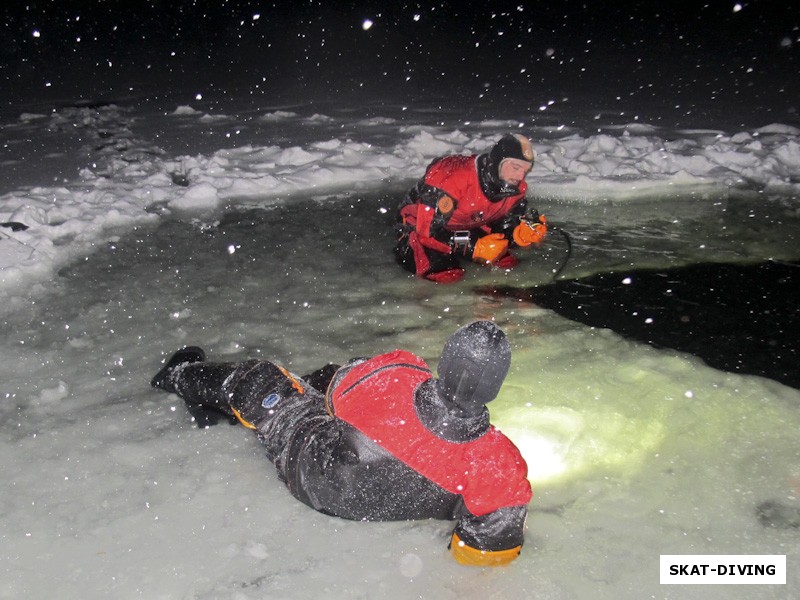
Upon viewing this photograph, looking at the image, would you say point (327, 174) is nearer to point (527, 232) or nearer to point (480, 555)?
point (527, 232)

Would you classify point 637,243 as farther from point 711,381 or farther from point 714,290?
point 711,381

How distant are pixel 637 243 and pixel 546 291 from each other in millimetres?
1324

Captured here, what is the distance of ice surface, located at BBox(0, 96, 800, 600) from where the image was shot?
2648 millimetres

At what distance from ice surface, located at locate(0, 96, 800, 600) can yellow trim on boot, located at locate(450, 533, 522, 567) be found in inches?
3.3

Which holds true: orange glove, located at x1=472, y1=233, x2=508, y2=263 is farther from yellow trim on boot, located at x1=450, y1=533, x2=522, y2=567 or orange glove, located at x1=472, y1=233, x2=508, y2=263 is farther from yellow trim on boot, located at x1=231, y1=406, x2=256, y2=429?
yellow trim on boot, located at x1=450, y1=533, x2=522, y2=567

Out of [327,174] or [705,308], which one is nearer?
[705,308]

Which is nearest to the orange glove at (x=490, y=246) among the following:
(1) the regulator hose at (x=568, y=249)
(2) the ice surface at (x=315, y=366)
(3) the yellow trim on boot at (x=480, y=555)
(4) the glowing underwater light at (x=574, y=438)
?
(2) the ice surface at (x=315, y=366)

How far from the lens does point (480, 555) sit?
249 centimetres

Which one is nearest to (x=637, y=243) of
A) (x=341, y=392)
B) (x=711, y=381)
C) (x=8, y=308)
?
(x=711, y=381)

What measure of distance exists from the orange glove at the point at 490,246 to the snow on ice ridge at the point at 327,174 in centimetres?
214

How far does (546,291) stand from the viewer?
4941mm

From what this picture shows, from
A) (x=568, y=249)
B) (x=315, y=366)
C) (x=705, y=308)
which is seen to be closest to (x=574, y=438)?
(x=315, y=366)

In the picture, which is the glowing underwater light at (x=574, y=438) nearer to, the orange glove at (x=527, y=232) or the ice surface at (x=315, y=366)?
the ice surface at (x=315, y=366)

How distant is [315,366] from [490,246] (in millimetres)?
1864
